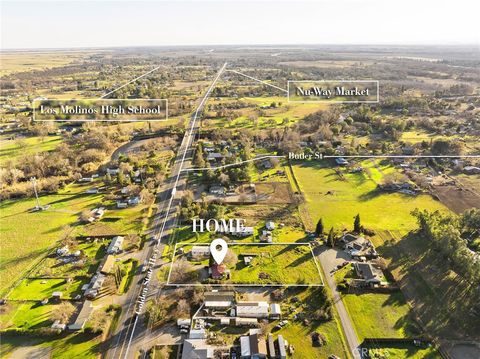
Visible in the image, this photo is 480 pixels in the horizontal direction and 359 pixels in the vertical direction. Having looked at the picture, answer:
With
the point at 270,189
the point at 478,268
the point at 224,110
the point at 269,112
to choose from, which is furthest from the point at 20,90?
the point at 478,268

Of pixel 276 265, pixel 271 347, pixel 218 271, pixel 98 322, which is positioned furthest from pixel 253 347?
pixel 98 322

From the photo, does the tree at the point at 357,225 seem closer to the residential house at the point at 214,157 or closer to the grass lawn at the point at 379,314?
the grass lawn at the point at 379,314

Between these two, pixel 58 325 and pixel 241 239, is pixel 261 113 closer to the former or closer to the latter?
pixel 241 239

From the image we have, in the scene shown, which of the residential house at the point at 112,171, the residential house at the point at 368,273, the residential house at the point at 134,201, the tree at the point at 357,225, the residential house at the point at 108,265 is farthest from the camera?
the residential house at the point at 112,171

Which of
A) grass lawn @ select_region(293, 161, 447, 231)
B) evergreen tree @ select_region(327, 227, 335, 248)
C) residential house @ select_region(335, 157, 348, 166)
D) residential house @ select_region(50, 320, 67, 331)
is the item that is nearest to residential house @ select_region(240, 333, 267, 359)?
evergreen tree @ select_region(327, 227, 335, 248)

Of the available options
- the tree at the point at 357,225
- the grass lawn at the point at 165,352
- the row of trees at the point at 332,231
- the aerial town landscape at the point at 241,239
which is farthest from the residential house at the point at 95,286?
the tree at the point at 357,225
